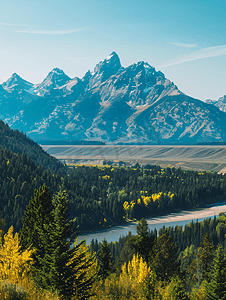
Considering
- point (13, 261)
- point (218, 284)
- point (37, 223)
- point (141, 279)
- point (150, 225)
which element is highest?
Answer: point (37, 223)

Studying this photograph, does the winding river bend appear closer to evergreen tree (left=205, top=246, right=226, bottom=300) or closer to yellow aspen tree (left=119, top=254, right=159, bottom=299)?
yellow aspen tree (left=119, top=254, right=159, bottom=299)

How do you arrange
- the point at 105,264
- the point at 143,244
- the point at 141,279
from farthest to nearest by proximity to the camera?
the point at 105,264 < the point at 143,244 < the point at 141,279

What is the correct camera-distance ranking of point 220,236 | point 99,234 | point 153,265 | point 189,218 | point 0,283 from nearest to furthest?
point 0,283 < point 153,265 < point 220,236 < point 99,234 < point 189,218

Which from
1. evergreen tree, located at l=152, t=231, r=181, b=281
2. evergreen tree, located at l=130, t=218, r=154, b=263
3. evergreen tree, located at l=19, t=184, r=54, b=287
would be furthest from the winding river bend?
evergreen tree, located at l=19, t=184, r=54, b=287

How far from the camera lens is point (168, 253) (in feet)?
218

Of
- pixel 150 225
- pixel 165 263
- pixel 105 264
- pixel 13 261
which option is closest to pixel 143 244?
pixel 165 263

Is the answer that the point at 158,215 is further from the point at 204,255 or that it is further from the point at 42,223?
the point at 42,223

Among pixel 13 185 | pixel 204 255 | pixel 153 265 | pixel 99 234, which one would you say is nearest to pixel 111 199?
pixel 99 234

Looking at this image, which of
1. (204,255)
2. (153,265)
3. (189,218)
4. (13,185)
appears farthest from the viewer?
(189,218)

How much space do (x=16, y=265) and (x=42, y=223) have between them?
229 inches

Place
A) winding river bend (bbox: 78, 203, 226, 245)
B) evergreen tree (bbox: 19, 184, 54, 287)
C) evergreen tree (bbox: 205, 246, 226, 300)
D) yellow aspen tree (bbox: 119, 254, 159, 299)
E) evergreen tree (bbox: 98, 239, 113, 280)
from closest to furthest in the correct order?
1. yellow aspen tree (bbox: 119, 254, 159, 299)
2. evergreen tree (bbox: 19, 184, 54, 287)
3. evergreen tree (bbox: 205, 246, 226, 300)
4. evergreen tree (bbox: 98, 239, 113, 280)
5. winding river bend (bbox: 78, 203, 226, 245)

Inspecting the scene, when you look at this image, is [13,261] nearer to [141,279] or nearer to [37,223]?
[37,223]

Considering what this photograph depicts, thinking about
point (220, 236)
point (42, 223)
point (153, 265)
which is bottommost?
point (220, 236)

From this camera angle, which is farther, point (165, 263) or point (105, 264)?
point (105, 264)
